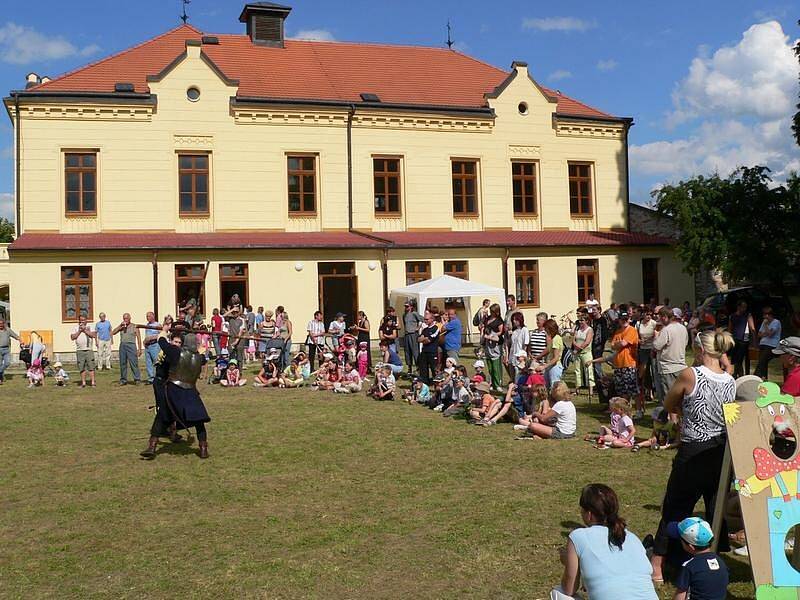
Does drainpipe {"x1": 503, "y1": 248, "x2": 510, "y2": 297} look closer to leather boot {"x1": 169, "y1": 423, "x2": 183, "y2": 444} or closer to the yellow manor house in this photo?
the yellow manor house

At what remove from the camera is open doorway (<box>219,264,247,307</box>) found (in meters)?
24.5

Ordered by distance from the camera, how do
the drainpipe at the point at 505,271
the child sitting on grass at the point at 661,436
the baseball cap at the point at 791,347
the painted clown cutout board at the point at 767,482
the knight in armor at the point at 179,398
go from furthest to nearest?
the drainpipe at the point at 505,271
the child sitting on grass at the point at 661,436
the knight in armor at the point at 179,398
the baseball cap at the point at 791,347
the painted clown cutout board at the point at 767,482

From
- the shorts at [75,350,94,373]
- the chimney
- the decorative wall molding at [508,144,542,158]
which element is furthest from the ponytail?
the chimney

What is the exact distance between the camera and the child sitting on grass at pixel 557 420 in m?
11.0

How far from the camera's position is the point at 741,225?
974 inches

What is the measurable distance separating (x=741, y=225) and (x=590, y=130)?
715cm

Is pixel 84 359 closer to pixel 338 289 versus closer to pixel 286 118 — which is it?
pixel 286 118

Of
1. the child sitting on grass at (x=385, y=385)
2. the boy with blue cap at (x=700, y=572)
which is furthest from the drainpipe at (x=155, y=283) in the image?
the boy with blue cap at (x=700, y=572)

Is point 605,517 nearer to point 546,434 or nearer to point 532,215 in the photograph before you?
point 546,434

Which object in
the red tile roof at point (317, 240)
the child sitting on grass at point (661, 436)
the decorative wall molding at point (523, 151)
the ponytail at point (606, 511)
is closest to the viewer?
the ponytail at point (606, 511)

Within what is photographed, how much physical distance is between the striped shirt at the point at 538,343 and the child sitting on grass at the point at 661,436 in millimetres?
3278

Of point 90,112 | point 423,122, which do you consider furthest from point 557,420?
point 90,112

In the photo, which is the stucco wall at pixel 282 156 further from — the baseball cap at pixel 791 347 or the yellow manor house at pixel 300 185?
the baseball cap at pixel 791 347

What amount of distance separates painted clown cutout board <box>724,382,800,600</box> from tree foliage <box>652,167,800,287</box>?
68.8 feet
